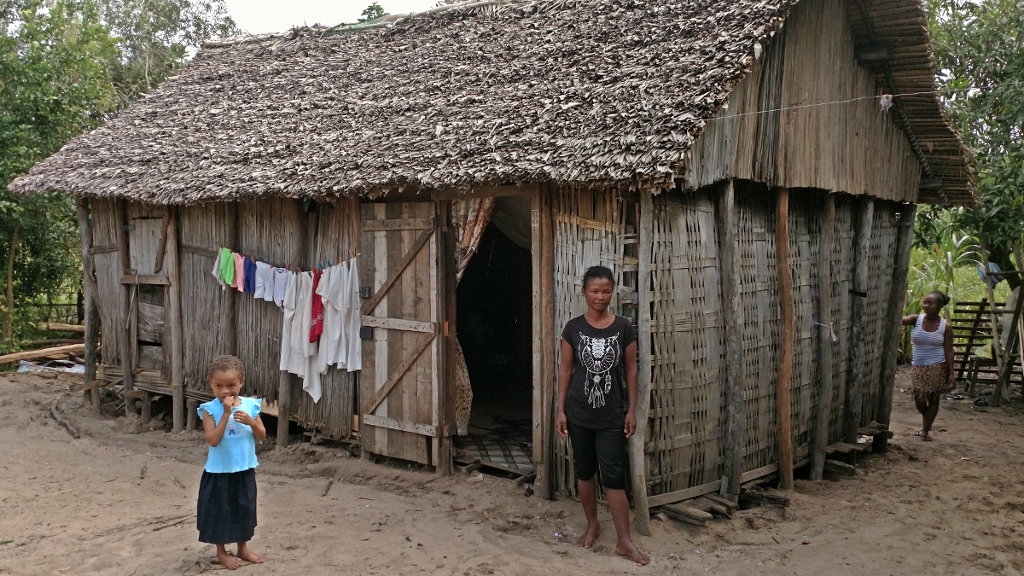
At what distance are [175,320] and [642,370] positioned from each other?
5.46m

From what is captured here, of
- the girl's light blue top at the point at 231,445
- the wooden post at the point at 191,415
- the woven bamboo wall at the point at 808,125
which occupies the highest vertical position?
the woven bamboo wall at the point at 808,125

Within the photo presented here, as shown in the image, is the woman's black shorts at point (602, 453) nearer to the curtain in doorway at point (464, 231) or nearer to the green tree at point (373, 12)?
the curtain in doorway at point (464, 231)

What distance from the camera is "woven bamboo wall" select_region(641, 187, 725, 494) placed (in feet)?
16.5

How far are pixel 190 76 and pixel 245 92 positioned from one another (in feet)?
5.48

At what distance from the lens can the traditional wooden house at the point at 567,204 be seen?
5.07m

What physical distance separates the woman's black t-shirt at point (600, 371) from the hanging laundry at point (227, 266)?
4176 millimetres

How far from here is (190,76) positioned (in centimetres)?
984

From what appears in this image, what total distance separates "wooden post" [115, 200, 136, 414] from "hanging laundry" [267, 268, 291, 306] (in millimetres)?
2512

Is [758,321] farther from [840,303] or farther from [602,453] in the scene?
[602,453]

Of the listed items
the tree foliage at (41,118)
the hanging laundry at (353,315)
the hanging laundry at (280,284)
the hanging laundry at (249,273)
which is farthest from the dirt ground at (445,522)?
the tree foliage at (41,118)

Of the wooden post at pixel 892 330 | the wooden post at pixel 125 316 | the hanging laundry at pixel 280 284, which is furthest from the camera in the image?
the wooden post at pixel 125 316

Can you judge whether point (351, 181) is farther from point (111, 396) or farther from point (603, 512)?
point (111, 396)

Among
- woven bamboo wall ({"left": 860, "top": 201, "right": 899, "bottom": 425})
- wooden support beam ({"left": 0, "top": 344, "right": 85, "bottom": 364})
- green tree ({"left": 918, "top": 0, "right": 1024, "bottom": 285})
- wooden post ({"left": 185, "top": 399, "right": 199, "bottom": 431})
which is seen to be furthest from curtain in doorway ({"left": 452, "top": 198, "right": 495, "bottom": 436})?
wooden support beam ({"left": 0, "top": 344, "right": 85, "bottom": 364})

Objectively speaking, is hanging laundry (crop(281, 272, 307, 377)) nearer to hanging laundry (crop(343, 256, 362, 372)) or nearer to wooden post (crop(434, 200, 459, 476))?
hanging laundry (crop(343, 256, 362, 372))
